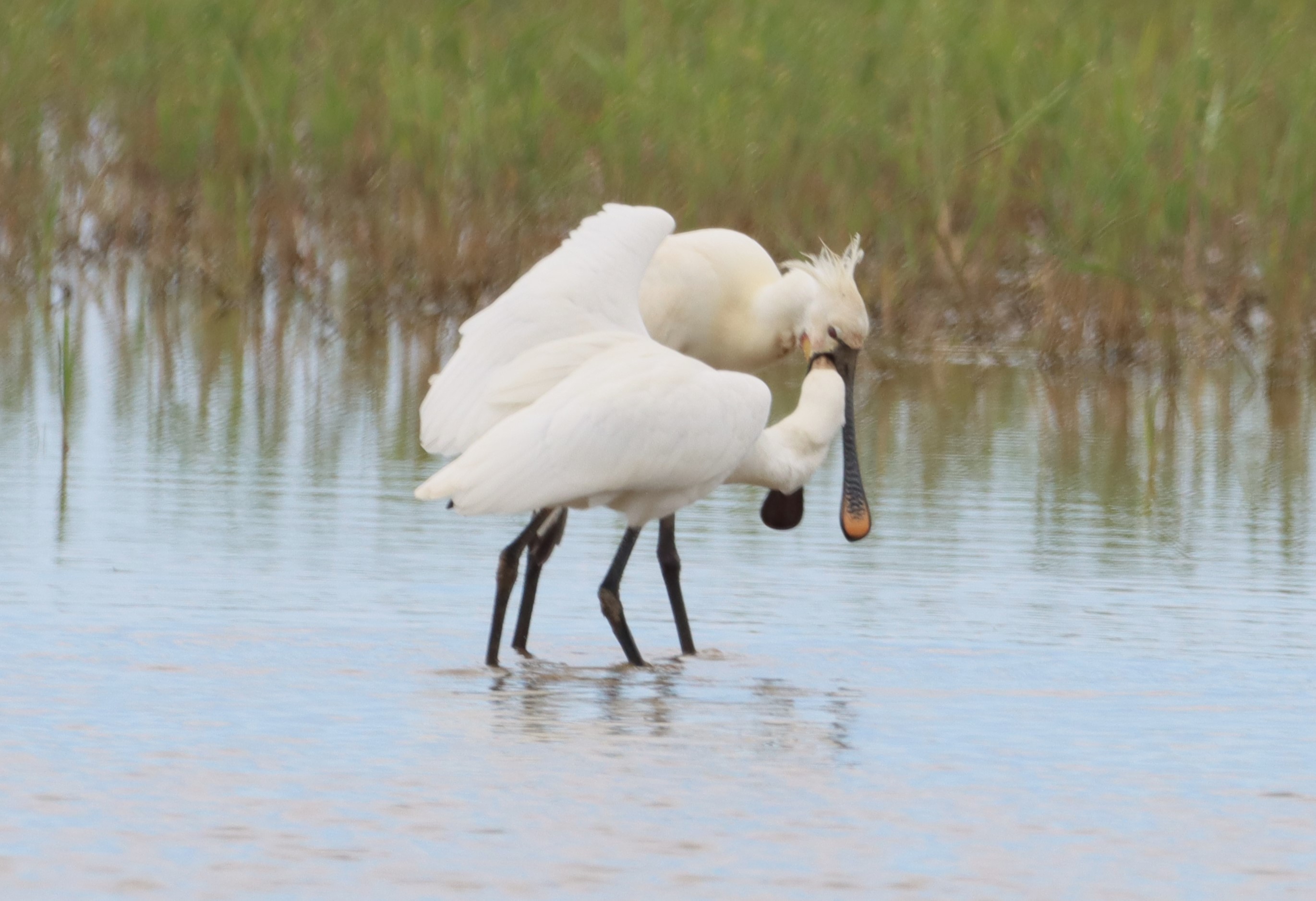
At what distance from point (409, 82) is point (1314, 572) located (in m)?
6.52

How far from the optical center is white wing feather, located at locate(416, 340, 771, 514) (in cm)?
615

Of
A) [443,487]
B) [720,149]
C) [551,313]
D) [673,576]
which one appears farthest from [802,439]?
[720,149]

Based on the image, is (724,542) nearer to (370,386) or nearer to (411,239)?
(370,386)

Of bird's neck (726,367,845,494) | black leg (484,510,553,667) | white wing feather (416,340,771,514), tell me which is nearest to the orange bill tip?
bird's neck (726,367,845,494)

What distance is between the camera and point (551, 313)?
689cm

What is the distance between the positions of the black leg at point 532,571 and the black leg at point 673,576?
0.25m

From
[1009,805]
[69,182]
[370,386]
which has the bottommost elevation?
[1009,805]

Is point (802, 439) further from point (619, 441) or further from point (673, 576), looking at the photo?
point (619, 441)

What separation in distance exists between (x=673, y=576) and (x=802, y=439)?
0.53 meters

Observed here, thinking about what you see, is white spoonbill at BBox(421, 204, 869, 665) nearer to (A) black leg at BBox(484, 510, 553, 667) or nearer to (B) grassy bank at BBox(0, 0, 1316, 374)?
(A) black leg at BBox(484, 510, 553, 667)

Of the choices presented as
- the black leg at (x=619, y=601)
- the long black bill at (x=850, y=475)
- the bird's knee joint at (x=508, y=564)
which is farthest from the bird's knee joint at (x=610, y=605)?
the long black bill at (x=850, y=475)

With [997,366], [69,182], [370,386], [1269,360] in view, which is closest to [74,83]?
[69,182]

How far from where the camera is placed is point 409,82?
13109mm

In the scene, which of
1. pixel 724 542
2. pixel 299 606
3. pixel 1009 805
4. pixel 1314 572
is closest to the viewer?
pixel 1009 805
